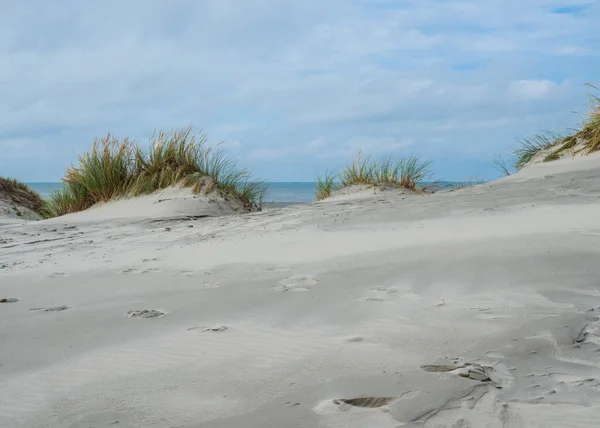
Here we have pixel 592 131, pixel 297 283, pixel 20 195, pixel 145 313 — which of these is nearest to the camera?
pixel 145 313

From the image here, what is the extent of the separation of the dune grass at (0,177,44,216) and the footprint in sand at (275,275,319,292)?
43.0 feet

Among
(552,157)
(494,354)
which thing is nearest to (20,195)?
(552,157)

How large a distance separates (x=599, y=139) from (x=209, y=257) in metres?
5.52

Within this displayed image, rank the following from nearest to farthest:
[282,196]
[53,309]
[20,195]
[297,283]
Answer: [53,309]
[297,283]
[20,195]
[282,196]

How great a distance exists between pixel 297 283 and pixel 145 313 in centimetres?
84

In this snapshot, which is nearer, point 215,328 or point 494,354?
point 494,354

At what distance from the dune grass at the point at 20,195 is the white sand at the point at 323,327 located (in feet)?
38.1

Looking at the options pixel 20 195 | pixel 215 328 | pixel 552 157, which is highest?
pixel 20 195

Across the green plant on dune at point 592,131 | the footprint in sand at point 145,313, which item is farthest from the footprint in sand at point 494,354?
the green plant on dune at point 592,131

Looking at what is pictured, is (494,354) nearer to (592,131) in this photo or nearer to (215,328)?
(215,328)

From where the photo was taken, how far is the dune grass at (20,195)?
16047 millimetres

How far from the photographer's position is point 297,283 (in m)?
3.61

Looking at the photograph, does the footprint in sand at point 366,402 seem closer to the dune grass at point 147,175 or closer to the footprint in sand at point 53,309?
the footprint in sand at point 53,309

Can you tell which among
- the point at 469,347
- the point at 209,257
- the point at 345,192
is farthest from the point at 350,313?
the point at 345,192
